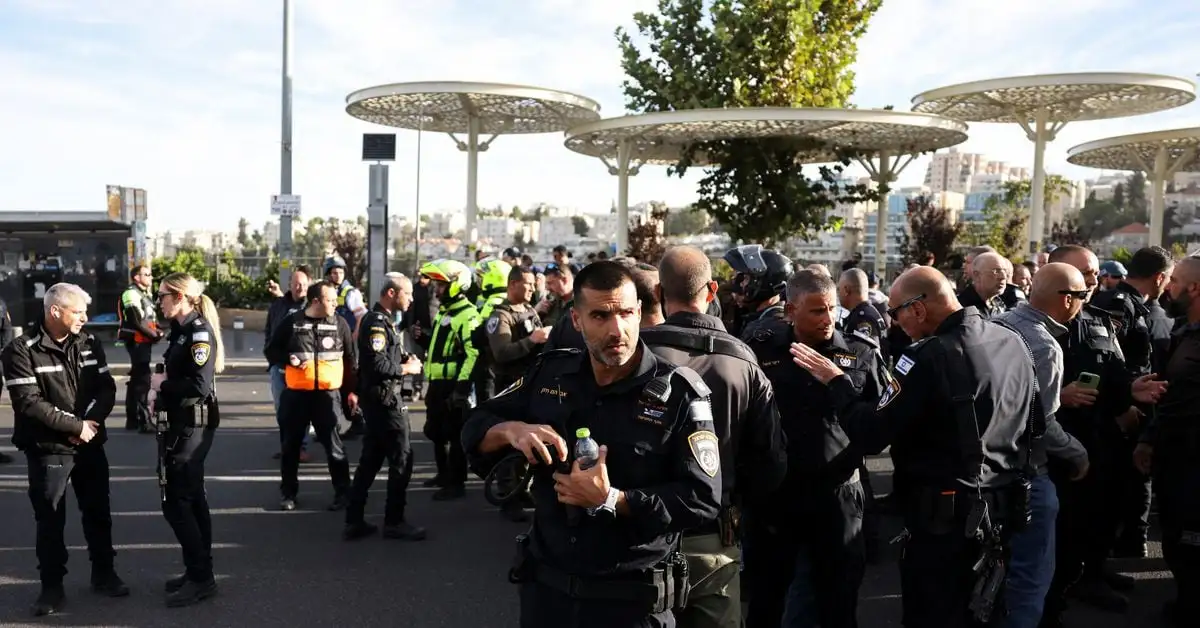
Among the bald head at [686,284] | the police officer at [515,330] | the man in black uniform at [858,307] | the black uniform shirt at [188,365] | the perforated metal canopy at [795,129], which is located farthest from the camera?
the perforated metal canopy at [795,129]

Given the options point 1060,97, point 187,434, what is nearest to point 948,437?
point 187,434

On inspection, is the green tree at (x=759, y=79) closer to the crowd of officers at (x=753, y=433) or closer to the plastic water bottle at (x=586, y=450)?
the crowd of officers at (x=753, y=433)

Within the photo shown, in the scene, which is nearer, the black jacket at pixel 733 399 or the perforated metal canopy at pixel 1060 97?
the black jacket at pixel 733 399

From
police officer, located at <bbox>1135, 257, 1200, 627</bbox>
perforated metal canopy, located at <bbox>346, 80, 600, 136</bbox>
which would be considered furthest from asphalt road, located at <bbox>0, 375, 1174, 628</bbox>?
perforated metal canopy, located at <bbox>346, 80, 600, 136</bbox>

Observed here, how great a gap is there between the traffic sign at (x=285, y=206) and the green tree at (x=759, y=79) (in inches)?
311

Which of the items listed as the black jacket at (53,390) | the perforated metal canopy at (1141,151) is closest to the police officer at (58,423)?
the black jacket at (53,390)

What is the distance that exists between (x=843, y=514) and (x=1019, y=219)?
27.1 meters

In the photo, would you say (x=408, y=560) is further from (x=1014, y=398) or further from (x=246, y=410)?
(x=246, y=410)

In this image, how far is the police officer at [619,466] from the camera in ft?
7.98

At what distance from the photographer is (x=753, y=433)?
2902 millimetres

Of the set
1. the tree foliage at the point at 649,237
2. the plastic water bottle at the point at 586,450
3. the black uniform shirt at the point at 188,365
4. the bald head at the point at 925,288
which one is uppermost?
the tree foliage at the point at 649,237

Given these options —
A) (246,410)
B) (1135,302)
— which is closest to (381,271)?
(246,410)

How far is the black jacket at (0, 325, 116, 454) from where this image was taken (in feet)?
15.1

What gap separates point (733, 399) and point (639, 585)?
2.22 ft
